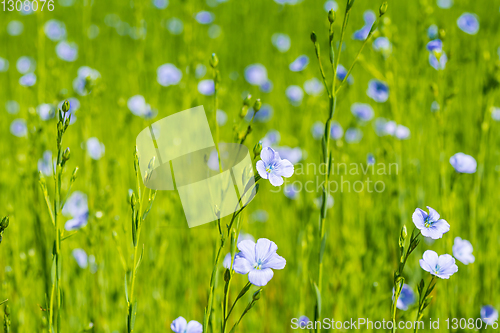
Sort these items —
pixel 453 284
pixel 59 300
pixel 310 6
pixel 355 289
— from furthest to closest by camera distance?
pixel 310 6, pixel 355 289, pixel 453 284, pixel 59 300

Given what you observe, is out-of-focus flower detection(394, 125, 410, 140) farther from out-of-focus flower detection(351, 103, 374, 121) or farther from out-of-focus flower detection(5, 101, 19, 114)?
out-of-focus flower detection(5, 101, 19, 114)

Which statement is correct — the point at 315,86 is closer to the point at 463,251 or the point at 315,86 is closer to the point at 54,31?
the point at 463,251

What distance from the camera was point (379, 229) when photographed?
7.75 feet

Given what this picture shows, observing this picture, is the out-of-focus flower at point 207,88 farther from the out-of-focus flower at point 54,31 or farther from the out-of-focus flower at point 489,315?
the out-of-focus flower at point 489,315

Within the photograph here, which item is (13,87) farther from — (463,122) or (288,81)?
(463,122)

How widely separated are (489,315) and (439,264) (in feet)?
2.81

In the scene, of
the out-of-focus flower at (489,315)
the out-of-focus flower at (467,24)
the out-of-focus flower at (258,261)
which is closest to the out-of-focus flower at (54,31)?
the out-of-focus flower at (467,24)

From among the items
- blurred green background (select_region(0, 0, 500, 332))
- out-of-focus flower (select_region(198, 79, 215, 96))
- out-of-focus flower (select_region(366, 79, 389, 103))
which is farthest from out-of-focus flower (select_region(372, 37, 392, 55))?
out-of-focus flower (select_region(198, 79, 215, 96))

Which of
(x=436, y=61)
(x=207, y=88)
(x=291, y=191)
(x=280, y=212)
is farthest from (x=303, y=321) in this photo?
(x=207, y=88)

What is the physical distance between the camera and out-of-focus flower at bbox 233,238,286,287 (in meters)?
0.98

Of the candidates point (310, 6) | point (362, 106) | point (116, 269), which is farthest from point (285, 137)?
point (310, 6)

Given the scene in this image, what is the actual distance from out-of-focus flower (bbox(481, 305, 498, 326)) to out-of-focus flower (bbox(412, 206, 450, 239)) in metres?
0.88

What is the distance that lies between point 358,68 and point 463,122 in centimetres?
150

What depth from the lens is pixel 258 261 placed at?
1.06 metres
